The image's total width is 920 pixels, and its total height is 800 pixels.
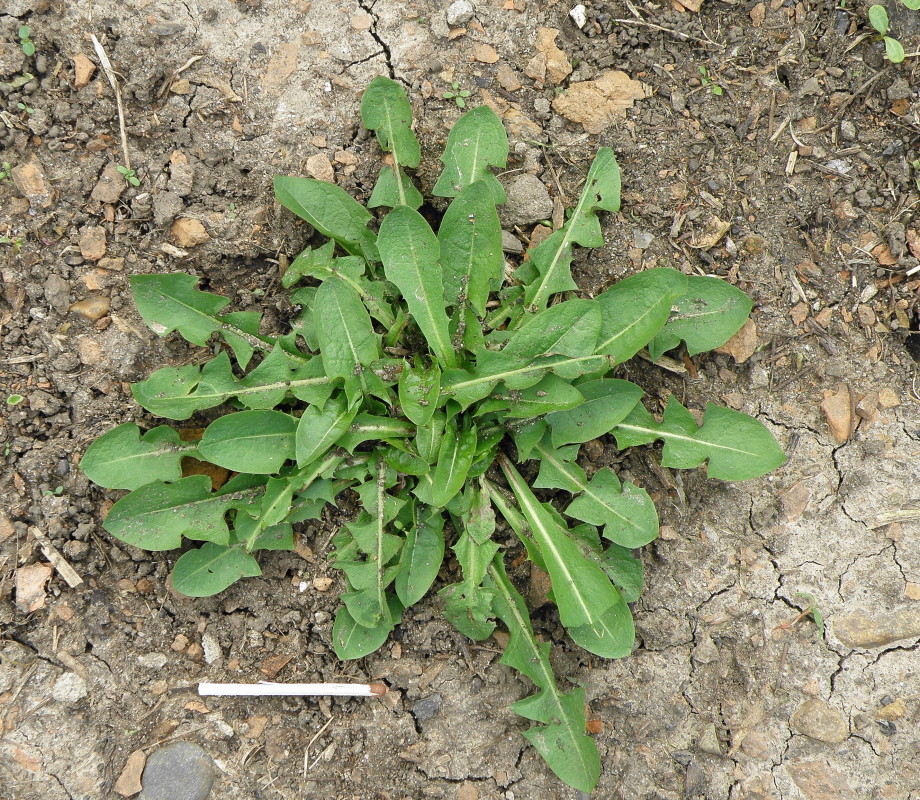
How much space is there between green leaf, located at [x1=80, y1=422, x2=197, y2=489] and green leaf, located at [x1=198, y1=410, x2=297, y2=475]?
8.9 inches

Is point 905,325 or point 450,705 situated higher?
point 905,325

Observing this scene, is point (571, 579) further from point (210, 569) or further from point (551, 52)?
point (551, 52)

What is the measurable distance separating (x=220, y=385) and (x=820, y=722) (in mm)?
2894

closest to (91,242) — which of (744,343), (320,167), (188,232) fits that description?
(188,232)

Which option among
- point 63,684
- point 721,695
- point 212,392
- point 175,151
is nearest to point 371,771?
point 63,684

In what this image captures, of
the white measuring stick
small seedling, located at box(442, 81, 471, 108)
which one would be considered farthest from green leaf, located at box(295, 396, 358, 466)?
small seedling, located at box(442, 81, 471, 108)

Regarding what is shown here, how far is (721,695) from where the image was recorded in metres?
2.89

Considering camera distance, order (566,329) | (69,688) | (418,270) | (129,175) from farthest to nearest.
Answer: (129,175)
(69,688)
(418,270)
(566,329)

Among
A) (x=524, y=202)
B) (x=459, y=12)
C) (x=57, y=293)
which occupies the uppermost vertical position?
(x=459, y=12)

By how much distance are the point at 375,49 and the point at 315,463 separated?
6.26 ft

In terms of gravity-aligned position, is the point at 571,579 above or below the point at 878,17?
below

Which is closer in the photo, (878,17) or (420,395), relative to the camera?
(420,395)

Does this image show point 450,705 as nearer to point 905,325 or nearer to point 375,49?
point 905,325

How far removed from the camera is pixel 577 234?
2.91 m
